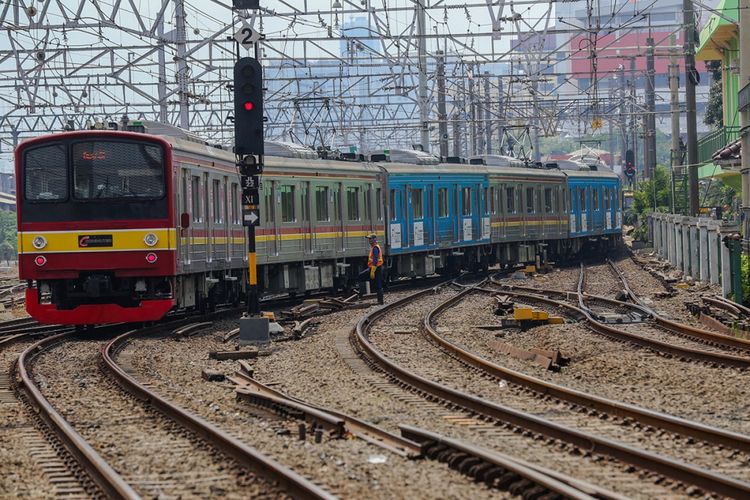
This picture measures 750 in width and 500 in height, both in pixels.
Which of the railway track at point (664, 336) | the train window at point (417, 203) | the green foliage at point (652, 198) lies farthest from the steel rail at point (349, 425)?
the green foliage at point (652, 198)

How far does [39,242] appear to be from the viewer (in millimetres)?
17609

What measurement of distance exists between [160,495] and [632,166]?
184 feet

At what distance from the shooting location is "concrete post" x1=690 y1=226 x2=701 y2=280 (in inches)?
1059

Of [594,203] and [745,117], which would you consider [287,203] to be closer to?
[745,117]

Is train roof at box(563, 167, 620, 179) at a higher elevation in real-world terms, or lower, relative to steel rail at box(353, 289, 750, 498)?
higher

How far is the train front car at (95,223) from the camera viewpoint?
17562mm

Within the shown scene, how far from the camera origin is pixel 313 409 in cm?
984

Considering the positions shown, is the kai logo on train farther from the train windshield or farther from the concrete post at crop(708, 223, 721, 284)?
the concrete post at crop(708, 223, 721, 284)

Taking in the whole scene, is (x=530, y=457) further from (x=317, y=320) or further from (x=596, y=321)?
(x=317, y=320)

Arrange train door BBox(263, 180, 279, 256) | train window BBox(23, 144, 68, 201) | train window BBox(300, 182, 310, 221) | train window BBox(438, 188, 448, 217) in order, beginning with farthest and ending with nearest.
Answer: train window BBox(438, 188, 448, 217), train window BBox(300, 182, 310, 221), train door BBox(263, 180, 279, 256), train window BBox(23, 144, 68, 201)

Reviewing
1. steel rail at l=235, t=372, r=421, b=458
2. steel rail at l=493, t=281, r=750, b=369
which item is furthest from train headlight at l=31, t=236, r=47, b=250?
steel rail at l=235, t=372, r=421, b=458

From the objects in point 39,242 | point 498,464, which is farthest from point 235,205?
point 498,464

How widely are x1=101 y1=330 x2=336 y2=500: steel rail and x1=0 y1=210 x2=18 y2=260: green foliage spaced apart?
56410 mm

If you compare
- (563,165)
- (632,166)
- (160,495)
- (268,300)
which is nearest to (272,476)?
(160,495)
